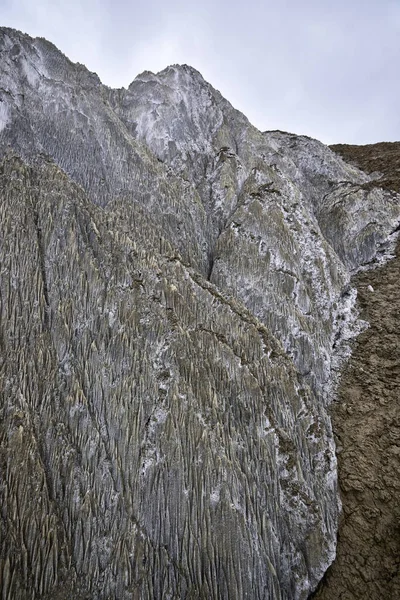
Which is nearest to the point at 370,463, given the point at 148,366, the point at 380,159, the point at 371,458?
the point at 371,458

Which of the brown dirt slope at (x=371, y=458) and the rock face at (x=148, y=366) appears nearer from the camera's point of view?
the rock face at (x=148, y=366)

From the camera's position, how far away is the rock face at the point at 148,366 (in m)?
8.48

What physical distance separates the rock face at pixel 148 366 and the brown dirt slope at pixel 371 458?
1.80 ft

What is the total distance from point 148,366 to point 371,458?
7897mm

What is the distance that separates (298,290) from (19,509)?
12.0 m

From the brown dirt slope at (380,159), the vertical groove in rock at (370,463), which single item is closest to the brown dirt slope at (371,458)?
the vertical groove in rock at (370,463)

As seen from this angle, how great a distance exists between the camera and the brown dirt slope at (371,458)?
28.5ft

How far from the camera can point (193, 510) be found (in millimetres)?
8875

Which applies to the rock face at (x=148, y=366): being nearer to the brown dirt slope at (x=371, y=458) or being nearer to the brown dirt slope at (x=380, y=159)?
the brown dirt slope at (x=371, y=458)

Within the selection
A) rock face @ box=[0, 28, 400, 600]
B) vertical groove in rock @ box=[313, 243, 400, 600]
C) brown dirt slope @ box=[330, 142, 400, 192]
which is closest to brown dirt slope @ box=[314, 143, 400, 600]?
vertical groove in rock @ box=[313, 243, 400, 600]

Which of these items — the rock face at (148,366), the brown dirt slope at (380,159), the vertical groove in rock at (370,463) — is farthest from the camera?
the brown dirt slope at (380,159)

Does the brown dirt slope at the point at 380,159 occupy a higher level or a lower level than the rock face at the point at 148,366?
higher

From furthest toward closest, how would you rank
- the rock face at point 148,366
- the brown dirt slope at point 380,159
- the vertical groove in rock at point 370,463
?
1. the brown dirt slope at point 380,159
2. the vertical groove in rock at point 370,463
3. the rock face at point 148,366

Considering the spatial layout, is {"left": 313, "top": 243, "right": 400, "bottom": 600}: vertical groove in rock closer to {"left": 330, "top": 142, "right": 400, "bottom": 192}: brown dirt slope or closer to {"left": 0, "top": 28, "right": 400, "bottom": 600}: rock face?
{"left": 0, "top": 28, "right": 400, "bottom": 600}: rock face
